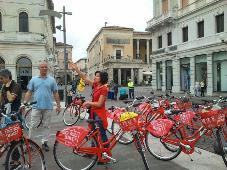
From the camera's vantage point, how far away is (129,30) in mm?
84812

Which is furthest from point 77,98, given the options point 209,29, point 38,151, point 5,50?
point 5,50

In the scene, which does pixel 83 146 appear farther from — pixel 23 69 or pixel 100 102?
pixel 23 69

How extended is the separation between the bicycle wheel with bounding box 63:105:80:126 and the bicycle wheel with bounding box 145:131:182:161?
237 inches

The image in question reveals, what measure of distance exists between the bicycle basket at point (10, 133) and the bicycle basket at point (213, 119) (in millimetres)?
3162

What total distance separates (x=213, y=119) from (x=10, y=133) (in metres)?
3.41

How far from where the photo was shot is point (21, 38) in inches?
1304

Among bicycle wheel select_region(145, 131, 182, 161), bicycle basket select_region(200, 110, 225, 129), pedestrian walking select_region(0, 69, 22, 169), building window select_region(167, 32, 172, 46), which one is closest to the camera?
bicycle basket select_region(200, 110, 225, 129)

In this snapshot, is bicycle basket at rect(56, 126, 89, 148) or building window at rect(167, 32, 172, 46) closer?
bicycle basket at rect(56, 126, 89, 148)

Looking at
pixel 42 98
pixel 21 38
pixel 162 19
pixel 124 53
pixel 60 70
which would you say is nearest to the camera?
pixel 42 98

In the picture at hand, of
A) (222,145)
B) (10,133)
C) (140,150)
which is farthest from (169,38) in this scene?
(10,133)

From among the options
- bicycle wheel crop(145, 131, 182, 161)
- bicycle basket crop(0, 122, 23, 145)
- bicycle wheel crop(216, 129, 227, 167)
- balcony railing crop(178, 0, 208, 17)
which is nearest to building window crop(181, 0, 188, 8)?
balcony railing crop(178, 0, 208, 17)

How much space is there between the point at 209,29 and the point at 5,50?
17091 mm

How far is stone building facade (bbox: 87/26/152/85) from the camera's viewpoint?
75000 mm

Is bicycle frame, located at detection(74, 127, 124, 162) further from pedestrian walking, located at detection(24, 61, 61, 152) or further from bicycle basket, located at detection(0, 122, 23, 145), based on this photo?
pedestrian walking, located at detection(24, 61, 61, 152)
